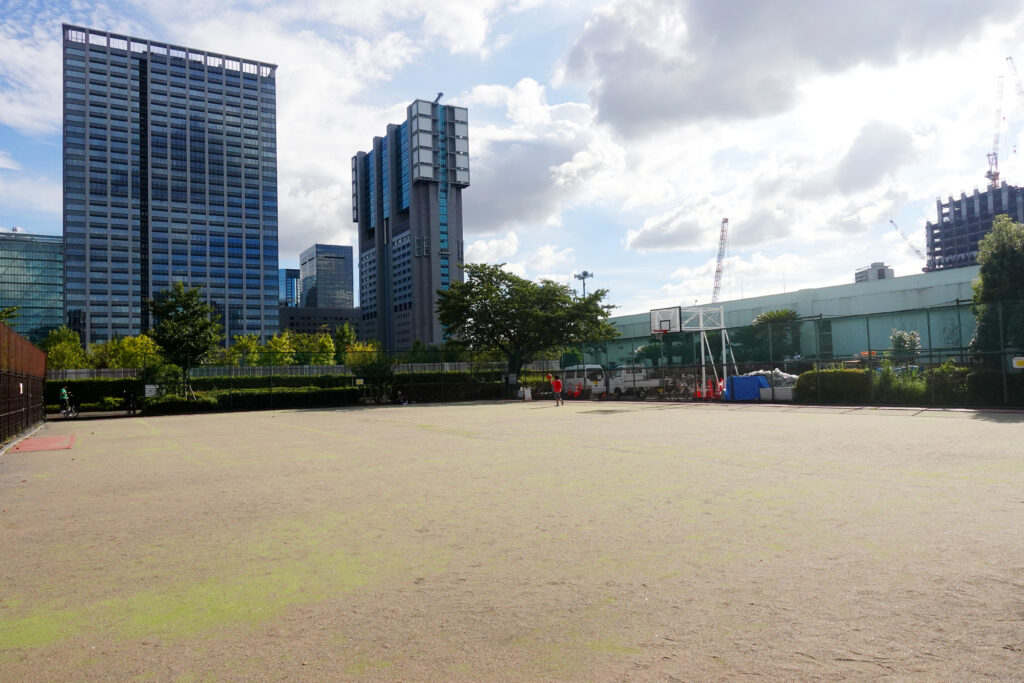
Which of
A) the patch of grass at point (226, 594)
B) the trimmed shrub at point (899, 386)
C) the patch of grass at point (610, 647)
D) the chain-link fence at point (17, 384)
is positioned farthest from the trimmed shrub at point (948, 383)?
the chain-link fence at point (17, 384)

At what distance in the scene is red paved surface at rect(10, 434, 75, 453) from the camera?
693 inches

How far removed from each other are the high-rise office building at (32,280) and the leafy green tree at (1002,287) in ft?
635

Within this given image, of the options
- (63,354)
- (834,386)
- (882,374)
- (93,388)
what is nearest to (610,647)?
(882,374)

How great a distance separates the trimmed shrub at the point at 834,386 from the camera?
3050cm

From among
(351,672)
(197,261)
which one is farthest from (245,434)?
(197,261)

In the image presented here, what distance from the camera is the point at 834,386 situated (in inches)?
1243

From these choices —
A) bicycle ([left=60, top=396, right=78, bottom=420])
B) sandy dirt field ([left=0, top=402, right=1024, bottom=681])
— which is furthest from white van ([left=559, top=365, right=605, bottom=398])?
sandy dirt field ([left=0, top=402, right=1024, bottom=681])

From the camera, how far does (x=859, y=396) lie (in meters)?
30.6

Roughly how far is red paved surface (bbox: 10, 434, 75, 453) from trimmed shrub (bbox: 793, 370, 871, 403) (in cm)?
2983

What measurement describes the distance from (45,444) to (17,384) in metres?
3.33

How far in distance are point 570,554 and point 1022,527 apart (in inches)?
170

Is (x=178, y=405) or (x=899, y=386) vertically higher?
(x=899, y=386)

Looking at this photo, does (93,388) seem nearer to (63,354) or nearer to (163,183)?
(63,354)

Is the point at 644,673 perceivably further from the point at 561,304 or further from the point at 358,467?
the point at 561,304
